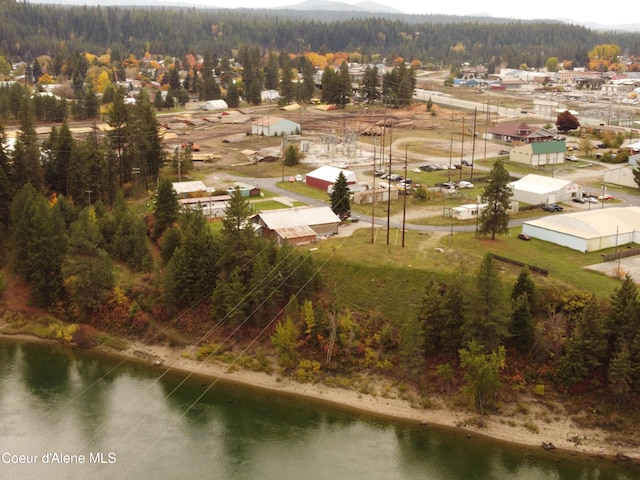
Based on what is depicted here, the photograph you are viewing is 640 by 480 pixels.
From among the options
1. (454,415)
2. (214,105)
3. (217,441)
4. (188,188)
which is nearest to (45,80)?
(214,105)

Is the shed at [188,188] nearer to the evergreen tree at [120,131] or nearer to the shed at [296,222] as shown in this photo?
the evergreen tree at [120,131]

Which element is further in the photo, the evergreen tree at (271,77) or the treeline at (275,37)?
the treeline at (275,37)

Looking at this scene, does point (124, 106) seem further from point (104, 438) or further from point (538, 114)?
point (538, 114)

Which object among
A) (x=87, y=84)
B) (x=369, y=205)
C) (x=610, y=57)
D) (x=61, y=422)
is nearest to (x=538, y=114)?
(x=369, y=205)

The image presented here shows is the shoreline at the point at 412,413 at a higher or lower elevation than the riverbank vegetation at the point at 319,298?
lower

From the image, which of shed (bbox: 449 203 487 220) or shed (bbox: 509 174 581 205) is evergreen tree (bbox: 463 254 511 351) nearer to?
shed (bbox: 449 203 487 220)

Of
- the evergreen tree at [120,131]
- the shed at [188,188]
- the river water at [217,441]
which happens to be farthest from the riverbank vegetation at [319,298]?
the evergreen tree at [120,131]

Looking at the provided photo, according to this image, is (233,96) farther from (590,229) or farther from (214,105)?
(590,229)
